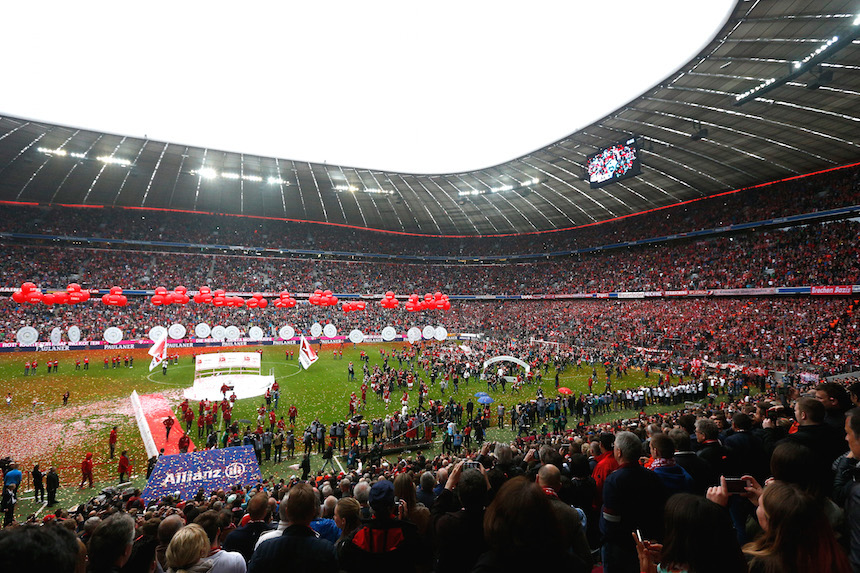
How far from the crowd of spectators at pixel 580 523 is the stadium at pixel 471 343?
0.02 meters

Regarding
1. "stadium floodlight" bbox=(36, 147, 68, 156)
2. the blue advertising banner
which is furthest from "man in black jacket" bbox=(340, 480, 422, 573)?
"stadium floodlight" bbox=(36, 147, 68, 156)

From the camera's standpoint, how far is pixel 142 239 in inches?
1957

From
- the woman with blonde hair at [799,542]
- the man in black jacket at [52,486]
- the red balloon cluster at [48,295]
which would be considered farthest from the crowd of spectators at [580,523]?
the red balloon cluster at [48,295]

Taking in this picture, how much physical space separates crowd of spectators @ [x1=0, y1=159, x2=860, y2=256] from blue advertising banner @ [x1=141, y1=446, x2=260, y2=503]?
145 feet

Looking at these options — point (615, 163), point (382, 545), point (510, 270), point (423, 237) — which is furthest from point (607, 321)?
point (382, 545)

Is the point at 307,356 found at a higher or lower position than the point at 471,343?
higher

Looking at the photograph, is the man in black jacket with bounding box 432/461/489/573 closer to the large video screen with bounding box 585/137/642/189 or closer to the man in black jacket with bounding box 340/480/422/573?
the man in black jacket with bounding box 340/480/422/573

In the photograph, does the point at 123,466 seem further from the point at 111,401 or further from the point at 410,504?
the point at 410,504

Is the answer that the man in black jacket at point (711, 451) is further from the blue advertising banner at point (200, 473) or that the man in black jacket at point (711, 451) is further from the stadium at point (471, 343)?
the blue advertising banner at point (200, 473)

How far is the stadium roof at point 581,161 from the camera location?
18.7 metres

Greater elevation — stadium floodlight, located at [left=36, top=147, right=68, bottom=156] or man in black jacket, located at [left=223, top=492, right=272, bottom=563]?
stadium floodlight, located at [left=36, top=147, right=68, bottom=156]

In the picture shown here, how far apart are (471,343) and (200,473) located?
3526 cm

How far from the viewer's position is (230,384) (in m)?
23.0

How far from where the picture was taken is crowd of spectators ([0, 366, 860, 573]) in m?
1.99
